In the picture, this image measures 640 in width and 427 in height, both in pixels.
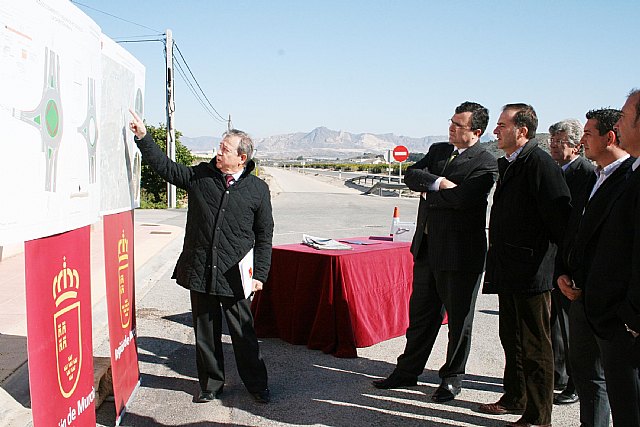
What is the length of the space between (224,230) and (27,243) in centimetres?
206

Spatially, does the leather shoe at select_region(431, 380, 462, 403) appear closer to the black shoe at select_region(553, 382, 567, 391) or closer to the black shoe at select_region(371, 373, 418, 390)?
the black shoe at select_region(371, 373, 418, 390)

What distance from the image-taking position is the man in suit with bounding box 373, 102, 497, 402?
4.96m

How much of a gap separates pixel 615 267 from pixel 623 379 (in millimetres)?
554

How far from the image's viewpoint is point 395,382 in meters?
5.48

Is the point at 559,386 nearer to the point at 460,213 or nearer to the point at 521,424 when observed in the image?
the point at 521,424

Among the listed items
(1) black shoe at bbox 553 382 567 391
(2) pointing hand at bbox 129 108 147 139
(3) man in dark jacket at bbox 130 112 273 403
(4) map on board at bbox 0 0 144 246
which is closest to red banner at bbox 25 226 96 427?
(4) map on board at bbox 0 0 144 246

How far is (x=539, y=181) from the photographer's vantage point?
4.46 metres

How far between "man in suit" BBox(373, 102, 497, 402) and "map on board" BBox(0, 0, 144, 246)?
2.31 meters

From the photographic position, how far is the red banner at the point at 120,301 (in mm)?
4348

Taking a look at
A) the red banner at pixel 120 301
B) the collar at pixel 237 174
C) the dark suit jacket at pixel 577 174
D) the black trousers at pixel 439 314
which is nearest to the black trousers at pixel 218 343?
the red banner at pixel 120 301

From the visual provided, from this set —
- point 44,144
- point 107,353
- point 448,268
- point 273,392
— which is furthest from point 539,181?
point 107,353

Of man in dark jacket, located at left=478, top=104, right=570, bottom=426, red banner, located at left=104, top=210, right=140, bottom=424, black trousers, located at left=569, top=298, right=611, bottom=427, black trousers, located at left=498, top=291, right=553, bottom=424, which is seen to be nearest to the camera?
black trousers, located at left=569, top=298, right=611, bottom=427

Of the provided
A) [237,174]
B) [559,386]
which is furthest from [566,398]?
[237,174]

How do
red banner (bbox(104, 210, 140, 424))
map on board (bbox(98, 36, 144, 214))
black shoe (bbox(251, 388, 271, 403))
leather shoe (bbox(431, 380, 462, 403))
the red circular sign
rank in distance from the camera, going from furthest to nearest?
the red circular sign → leather shoe (bbox(431, 380, 462, 403)) → black shoe (bbox(251, 388, 271, 403)) → red banner (bbox(104, 210, 140, 424)) → map on board (bbox(98, 36, 144, 214))
